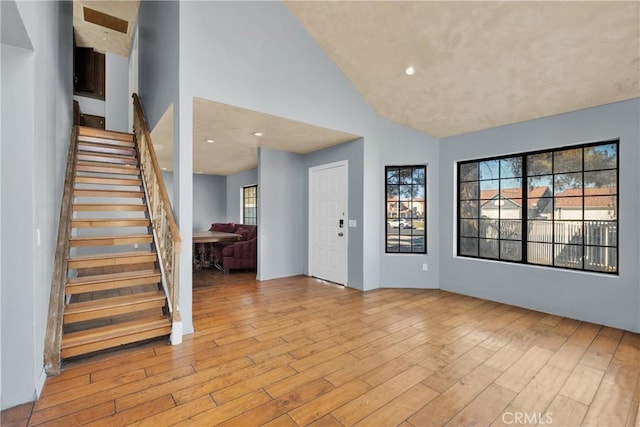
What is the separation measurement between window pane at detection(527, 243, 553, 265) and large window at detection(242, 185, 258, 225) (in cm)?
646

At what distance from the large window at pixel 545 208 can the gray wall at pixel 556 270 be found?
129mm

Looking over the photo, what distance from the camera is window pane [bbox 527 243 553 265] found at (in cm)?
385

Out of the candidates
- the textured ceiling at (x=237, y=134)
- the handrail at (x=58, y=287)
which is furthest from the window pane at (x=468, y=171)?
the handrail at (x=58, y=287)

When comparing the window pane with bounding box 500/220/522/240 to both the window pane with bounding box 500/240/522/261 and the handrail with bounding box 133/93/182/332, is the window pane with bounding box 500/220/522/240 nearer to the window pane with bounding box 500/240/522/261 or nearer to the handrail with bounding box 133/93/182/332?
the window pane with bounding box 500/240/522/261

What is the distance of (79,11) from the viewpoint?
19.7ft

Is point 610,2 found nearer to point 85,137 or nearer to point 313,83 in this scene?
point 313,83

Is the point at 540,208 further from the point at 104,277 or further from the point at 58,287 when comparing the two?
the point at 58,287

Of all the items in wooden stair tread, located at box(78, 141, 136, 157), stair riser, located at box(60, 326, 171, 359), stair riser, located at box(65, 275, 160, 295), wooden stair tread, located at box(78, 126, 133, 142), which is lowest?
stair riser, located at box(60, 326, 171, 359)

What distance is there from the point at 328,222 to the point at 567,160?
11.4ft

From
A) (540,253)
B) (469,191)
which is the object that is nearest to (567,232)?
(540,253)

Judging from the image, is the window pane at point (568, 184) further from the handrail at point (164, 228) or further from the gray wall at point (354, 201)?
the handrail at point (164, 228)

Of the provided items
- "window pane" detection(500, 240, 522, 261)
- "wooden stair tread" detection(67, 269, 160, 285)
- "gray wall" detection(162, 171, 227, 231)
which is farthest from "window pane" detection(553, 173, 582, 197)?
"gray wall" detection(162, 171, 227, 231)

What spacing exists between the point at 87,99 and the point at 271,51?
251 inches

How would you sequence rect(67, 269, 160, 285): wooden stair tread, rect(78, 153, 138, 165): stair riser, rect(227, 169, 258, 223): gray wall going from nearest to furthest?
rect(67, 269, 160, 285): wooden stair tread
rect(78, 153, 138, 165): stair riser
rect(227, 169, 258, 223): gray wall
